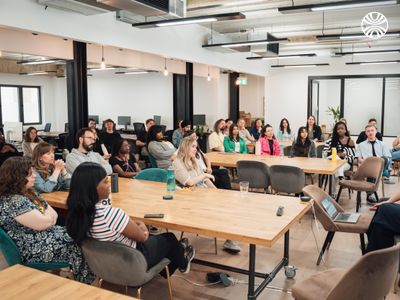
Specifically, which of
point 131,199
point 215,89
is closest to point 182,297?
point 131,199

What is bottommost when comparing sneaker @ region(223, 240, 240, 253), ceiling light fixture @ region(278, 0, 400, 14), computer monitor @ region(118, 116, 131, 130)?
sneaker @ region(223, 240, 240, 253)

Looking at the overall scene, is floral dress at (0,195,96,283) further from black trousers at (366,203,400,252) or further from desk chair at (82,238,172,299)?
black trousers at (366,203,400,252)

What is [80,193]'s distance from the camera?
2.59 metres

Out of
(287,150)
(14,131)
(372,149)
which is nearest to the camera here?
(372,149)

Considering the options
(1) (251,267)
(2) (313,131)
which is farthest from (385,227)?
(2) (313,131)

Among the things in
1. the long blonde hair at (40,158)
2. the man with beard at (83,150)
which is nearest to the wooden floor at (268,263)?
the long blonde hair at (40,158)

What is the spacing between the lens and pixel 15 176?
293 cm

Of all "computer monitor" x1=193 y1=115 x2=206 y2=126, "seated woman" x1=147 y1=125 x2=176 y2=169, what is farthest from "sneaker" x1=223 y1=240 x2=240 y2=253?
"computer monitor" x1=193 y1=115 x2=206 y2=126

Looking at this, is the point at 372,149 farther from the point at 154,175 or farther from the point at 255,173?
the point at 154,175

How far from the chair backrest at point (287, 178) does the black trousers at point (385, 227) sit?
1.84 metres

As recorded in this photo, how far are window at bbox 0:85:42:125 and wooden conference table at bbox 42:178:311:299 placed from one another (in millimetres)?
10814

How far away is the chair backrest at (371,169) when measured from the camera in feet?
18.7

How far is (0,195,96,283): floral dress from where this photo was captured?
2.85 metres

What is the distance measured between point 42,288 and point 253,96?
45.1ft
